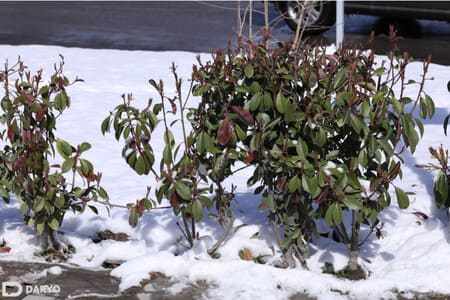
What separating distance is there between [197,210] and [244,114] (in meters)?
0.54

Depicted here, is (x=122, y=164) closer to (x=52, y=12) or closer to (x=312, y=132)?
(x=312, y=132)

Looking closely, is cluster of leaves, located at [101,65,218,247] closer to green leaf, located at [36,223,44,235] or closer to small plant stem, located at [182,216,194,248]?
small plant stem, located at [182,216,194,248]

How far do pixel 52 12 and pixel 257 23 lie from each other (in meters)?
3.37

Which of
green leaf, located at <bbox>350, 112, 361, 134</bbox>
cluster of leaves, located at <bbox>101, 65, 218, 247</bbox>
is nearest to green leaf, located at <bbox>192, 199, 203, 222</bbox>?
cluster of leaves, located at <bbox>101, 65, 218, 247</bbox>

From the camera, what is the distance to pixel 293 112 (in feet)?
14.5

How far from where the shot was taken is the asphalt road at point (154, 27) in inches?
464

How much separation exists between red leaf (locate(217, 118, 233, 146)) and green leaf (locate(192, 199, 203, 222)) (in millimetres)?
→ 357

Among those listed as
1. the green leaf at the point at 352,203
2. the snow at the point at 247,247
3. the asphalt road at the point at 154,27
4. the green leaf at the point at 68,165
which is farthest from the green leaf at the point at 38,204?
the asphalt road at the point at 154,27

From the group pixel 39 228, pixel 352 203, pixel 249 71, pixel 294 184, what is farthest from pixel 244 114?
pixel 39 228

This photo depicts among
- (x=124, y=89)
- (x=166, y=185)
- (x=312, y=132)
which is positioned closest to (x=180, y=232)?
(x=166, y=185)

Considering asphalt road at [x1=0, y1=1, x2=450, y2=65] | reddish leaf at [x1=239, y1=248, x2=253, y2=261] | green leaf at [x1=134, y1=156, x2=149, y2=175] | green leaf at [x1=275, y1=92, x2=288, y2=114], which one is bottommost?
reddish leaf at [x1=239, y1=248, x2=253, y2=261]

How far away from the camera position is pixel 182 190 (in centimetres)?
450

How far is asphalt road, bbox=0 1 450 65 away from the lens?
11.8m

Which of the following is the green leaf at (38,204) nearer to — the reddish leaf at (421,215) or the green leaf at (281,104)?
the green leaf at (281,104)
